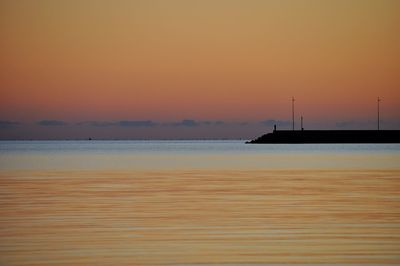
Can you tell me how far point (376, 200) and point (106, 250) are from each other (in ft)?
42.3

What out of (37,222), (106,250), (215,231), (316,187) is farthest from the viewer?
(316,187)

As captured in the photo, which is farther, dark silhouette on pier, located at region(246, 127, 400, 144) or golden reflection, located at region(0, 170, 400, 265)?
dark silhouette on pier, located at region(246, 127, 400, 144)

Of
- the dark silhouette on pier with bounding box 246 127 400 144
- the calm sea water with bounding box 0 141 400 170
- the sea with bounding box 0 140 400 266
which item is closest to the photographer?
the sea with bounding box 0 140 400 266

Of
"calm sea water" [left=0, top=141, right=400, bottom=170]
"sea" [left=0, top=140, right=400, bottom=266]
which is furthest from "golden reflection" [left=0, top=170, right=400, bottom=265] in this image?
"calm sea water" [left=0, top=141, right=400, bottom=170]

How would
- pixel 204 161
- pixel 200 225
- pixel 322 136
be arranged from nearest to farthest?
pixel 200 225
pixel 204 161
pixel 322 136

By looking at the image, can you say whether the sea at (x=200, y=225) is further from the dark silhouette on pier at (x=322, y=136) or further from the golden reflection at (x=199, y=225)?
the dark silhouette on pier at (x=322, y=136)

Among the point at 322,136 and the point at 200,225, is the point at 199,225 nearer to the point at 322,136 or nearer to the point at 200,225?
the point at 200,225

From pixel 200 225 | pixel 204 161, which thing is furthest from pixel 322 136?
pixel 200 225

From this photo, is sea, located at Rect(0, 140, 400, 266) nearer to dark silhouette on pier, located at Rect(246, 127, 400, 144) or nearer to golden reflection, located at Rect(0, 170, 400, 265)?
golden reflection, located at Rect(0, 170, 400, 265)

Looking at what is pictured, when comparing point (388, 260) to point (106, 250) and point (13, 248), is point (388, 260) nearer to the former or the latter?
point (106, 250)

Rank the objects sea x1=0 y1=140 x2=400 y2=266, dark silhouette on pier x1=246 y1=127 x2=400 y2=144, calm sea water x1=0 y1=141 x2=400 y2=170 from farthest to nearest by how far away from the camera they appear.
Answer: dark silhouette on pier x1=246 y1=127 x2=400 y2=144 → calm sea water x1=0 y1=141 x2=400 y2=170 → sea x1=0 y1=140 x2=400 y2=266

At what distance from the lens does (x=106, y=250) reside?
49.0 ft

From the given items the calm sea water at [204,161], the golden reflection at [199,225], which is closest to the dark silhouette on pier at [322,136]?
the calm sea water at [204,161]

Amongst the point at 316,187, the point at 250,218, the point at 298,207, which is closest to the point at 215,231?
the point at 250,218
